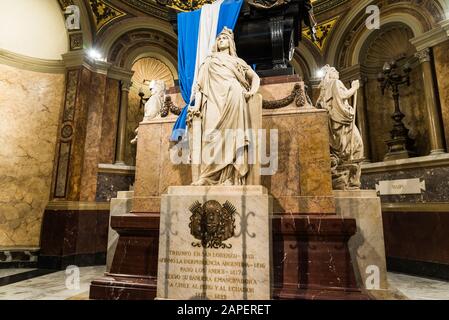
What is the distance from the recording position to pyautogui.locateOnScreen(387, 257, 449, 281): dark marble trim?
209 inches

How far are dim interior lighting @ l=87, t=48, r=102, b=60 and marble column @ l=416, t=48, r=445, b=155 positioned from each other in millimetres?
7415

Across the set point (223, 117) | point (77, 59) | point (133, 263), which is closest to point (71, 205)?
point (77, 59)

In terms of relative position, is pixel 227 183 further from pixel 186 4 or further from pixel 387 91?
pixel 186 4

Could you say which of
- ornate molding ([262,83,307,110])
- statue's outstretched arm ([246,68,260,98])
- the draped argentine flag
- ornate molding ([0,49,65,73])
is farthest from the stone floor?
ornate molding ([0,49,65,73])

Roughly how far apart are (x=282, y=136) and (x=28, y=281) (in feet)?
15.4

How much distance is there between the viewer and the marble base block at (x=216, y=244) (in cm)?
272

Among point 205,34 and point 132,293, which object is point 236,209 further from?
point 205,34

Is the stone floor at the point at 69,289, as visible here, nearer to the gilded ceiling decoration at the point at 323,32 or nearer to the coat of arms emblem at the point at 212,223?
the coat of arms emblem at the point at 212,223

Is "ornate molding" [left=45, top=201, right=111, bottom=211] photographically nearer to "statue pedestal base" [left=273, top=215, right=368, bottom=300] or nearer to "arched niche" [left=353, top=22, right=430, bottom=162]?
"statue pedestal base" [left=273, top=215, right=368, bottom=300]

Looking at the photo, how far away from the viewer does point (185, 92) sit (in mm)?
4367

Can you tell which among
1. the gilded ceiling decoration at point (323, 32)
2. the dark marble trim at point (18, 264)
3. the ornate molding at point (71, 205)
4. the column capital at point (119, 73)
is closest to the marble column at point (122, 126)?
the column capital at point (119, 73)

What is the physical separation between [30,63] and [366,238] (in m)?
7.67
